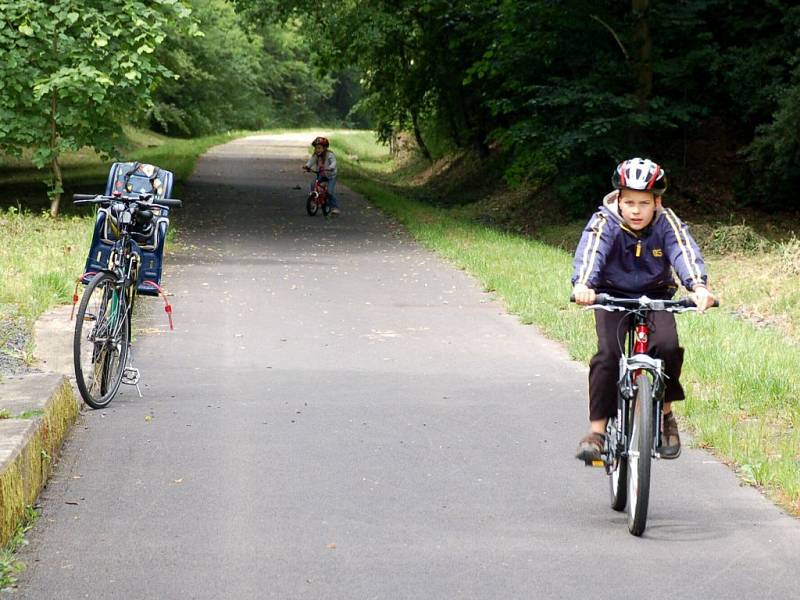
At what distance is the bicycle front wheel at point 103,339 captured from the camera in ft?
26.9

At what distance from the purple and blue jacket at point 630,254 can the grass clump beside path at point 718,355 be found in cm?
134

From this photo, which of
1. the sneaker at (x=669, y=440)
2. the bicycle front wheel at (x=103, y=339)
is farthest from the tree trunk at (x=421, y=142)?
the sneaker at (x=669, y=440)

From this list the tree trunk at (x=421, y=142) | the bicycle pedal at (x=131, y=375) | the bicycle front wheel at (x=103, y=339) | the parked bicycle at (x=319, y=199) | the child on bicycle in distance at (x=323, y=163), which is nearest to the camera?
the bicycle front wheel at (x=103, y=339)

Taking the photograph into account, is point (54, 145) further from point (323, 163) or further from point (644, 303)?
point (644, 303)

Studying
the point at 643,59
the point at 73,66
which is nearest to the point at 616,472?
the point at 73,66

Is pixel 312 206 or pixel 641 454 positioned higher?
pixel 641 454

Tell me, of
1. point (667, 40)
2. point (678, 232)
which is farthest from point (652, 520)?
point (667, 40)

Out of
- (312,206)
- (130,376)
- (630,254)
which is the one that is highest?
(630,254)

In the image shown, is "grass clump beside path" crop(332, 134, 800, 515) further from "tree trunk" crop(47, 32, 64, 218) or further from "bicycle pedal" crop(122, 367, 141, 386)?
"tree trunk" crop(47, 32, 64, 218)

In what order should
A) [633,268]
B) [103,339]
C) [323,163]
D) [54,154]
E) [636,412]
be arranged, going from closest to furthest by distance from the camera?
[636,412] < [633,268] < [103,339] < [54,154] < [323,163]

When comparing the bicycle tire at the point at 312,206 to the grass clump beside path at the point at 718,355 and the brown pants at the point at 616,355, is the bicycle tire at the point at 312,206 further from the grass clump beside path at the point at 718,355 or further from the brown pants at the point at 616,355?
the brown pants at the point at 616,355

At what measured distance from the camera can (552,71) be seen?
2464 cm

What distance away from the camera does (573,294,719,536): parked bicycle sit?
563cm

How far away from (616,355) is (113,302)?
13.0ft
